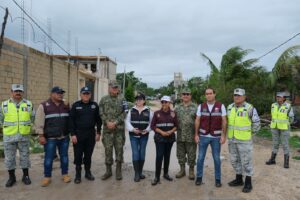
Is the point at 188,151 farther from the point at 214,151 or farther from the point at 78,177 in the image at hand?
the point at 78,177

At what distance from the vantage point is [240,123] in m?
5.88

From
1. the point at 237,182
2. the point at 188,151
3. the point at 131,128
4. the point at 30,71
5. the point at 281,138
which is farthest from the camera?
the point at 30,71

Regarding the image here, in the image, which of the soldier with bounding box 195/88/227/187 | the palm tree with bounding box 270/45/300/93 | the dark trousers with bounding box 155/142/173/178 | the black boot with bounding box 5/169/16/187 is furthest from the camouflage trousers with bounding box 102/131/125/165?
the palm tree with bounding box 270/45/300/93

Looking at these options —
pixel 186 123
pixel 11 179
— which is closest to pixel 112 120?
pixel 186 123

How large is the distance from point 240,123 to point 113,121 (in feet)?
7.54

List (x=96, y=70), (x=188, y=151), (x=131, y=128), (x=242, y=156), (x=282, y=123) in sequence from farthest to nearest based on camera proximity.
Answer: (x=96, y=70) → (x=282, y=123) → (x=188, y=151) → (x=131, y=128) → (x=242, y=156)

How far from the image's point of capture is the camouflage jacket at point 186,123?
6320 mm

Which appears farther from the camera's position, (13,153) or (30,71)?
(30,71)

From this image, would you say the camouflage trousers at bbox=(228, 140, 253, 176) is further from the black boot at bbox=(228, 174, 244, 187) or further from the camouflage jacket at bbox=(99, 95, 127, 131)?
the camouflage jacket at bbox=(99, 95, 127, 131)

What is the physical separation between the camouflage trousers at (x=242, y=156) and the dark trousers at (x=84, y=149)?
→ 2.56 metres

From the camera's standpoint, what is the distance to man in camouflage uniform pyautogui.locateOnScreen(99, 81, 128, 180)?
6289mm

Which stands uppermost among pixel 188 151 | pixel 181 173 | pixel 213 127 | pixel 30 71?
pixel 30 71

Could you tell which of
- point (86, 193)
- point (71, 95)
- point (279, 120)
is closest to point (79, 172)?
point (86, 193)

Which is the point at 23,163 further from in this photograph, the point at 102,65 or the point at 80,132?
the point at 102,65
